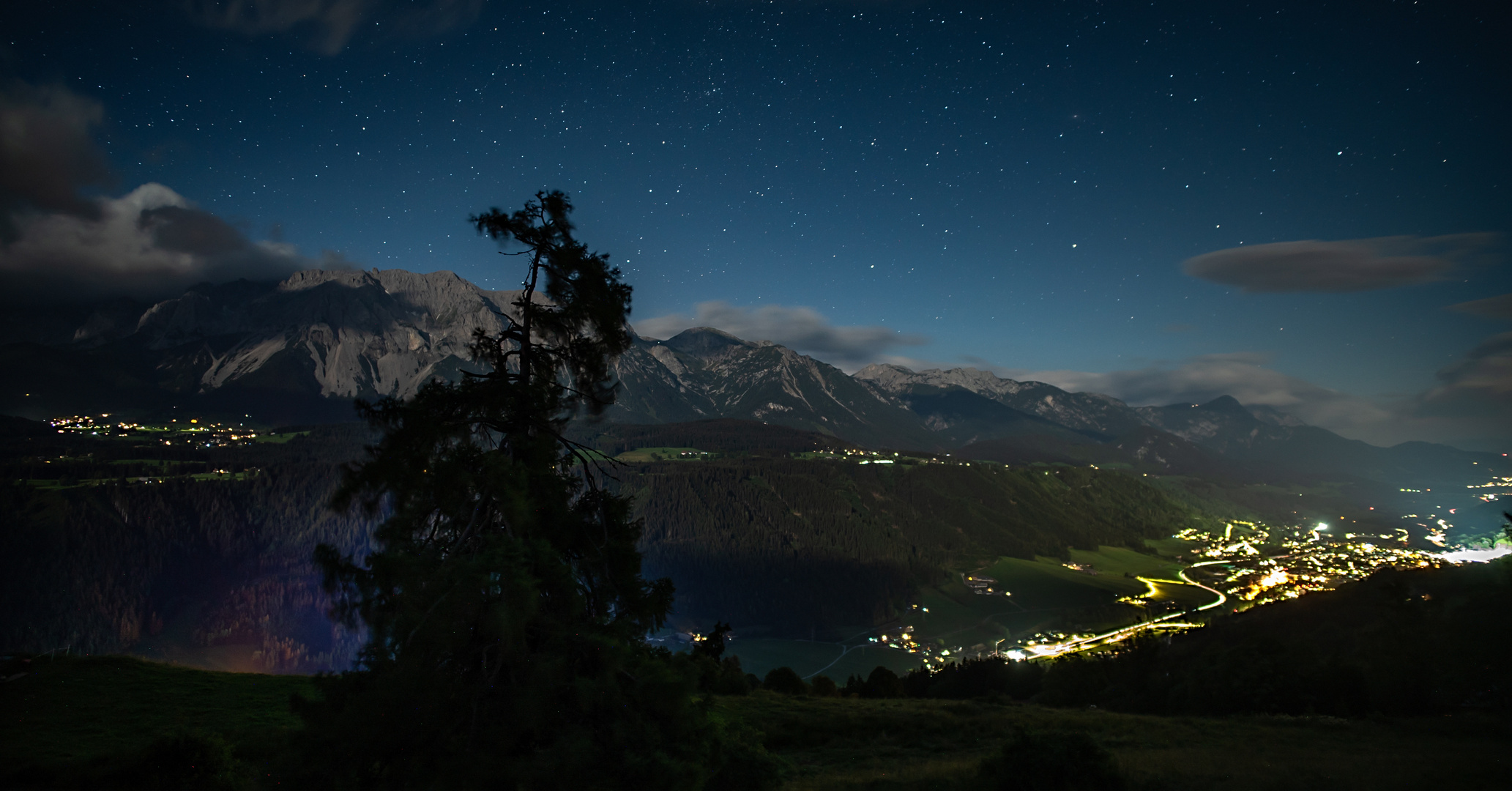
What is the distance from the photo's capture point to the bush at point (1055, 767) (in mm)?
11945

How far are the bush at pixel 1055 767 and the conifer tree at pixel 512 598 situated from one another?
7.85 m

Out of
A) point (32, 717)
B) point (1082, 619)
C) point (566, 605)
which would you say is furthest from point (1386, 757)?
point (1082, 619)

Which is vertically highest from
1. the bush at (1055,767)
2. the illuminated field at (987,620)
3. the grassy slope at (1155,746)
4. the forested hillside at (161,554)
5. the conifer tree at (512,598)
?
the conifer tree at (512,598)

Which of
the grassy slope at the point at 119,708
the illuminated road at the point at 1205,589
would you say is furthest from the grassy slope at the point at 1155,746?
the illuminated road at the point at 1205,589

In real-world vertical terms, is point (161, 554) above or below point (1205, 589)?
above

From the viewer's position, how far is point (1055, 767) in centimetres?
1201

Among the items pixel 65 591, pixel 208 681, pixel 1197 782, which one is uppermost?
pixel 1197 782

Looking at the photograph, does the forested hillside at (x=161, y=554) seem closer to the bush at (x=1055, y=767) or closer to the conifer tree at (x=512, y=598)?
the conifer tree at (x=512, y=598)

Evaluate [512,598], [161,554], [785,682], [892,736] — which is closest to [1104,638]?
[785,682]

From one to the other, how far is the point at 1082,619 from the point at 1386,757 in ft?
475

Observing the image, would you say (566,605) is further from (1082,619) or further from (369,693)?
(1082,619)

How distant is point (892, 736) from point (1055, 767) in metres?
14.4

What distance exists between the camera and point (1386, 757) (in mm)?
16391

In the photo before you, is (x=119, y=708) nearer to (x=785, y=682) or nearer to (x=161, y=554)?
(x=785, y=682)
